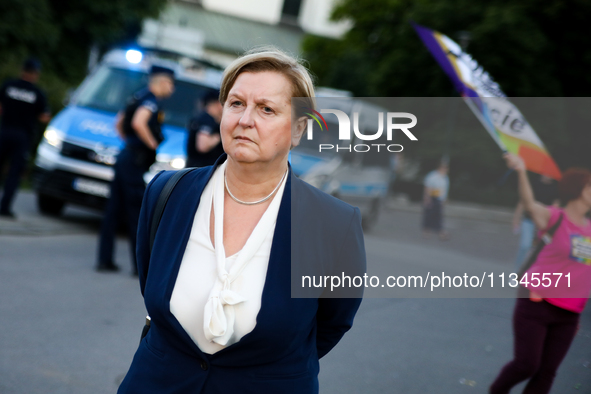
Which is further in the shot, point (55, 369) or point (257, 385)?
point (55, 369)

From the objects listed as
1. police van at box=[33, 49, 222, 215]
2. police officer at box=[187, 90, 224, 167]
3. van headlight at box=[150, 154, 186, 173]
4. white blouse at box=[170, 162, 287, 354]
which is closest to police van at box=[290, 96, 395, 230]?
white blouse at box=[170, 162, 287, 354]

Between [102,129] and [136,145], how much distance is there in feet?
7.85

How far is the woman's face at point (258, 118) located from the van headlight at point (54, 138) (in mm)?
7086

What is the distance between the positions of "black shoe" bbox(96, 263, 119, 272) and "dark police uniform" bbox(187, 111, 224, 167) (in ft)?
4.25

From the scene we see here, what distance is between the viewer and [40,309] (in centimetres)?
518

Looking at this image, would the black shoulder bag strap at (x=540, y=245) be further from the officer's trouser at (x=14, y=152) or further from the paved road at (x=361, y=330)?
the officer's trouser at (x=14, y=152)

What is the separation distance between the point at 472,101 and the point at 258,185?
97cm

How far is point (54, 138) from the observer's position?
868 cm

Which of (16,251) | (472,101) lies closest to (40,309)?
(16,251)

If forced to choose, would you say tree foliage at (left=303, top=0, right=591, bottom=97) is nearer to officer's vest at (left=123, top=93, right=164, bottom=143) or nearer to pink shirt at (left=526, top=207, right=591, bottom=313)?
officer's vest at (left=123, top=93, right=164, bottom=143)

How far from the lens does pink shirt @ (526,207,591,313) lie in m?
2.82

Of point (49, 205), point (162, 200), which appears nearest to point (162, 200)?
point (162, 200)

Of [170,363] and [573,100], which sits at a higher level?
[573,100]

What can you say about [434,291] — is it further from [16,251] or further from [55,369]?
[16,251]
